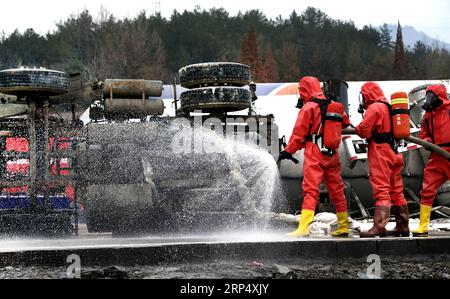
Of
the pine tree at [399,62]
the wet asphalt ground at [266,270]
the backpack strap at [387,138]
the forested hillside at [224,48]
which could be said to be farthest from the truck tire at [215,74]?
the pine tree at [399,62]

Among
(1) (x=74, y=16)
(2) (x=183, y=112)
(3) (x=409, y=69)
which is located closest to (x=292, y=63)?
(3) (x=409, y=69)

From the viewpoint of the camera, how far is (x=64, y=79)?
7.79m

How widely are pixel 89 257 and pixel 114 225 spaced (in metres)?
1.50

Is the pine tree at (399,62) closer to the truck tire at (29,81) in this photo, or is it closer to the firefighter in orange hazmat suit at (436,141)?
the firefighter in orange hazmat suit at (436,141)

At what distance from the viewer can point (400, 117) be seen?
6.20m

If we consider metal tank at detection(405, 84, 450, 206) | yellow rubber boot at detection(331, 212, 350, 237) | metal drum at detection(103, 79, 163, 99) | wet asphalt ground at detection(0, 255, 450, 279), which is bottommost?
wet asphalt ground at detection(0, 255, 450, 279)

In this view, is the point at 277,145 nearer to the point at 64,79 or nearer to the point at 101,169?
the point at 101,169

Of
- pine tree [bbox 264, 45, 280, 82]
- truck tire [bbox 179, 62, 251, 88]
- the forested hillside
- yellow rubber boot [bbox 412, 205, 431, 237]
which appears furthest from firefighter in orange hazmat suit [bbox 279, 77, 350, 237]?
pine tree [bbox 264, 45, 280, 82]

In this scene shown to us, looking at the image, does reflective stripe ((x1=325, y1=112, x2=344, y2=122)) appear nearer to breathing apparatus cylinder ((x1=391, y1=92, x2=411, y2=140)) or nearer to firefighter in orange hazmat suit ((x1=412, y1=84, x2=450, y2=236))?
breathing apparatus cylinder ((x1=391, y1=92, x2=411, y2=140))

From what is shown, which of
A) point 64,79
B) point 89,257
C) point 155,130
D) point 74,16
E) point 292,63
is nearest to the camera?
point 89,257

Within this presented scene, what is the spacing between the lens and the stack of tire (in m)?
7.87

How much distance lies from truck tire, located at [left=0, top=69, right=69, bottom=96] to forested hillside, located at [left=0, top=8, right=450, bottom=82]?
115ft

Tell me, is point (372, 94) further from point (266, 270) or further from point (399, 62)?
point (399, 62)

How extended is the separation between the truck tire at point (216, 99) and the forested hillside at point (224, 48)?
35168 mm
